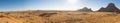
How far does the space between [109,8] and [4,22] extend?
92401 mm

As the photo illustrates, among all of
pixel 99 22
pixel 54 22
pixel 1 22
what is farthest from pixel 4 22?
pixel 99 22

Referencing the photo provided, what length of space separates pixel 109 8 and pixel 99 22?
278 ft

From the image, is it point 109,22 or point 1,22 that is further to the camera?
point 109,22

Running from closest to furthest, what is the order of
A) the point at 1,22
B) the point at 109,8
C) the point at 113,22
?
the point at 1,22
the point at 113,22
the point at 109,8

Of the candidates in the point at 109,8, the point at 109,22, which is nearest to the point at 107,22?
the point at 109,22

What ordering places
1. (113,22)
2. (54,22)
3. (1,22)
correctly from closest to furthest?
(1,22) < (113,22) < (54,22)

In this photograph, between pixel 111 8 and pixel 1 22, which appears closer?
pixel 1 22

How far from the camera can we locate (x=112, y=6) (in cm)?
10494

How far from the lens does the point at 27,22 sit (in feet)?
69.5

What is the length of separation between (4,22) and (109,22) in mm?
11531

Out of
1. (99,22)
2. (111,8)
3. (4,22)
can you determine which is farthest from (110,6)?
(4,22)

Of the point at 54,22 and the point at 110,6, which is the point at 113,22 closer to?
the point at 54,22

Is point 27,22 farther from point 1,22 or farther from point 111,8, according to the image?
point 111,8

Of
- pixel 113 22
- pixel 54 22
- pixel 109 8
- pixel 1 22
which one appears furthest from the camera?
pixel 109 8
